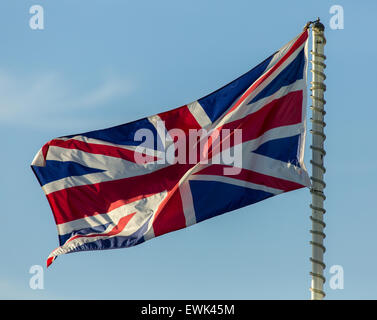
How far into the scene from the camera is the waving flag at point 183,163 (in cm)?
2523

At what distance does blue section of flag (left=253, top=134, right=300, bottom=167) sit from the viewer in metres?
25.1

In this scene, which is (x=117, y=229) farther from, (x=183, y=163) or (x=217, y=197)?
(x=217, y=197)

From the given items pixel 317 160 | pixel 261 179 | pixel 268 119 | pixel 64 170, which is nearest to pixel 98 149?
pixel 64 170

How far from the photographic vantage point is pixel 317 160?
24.0 metres

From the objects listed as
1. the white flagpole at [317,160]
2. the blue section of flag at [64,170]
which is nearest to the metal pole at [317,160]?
the white flagpole at [317,160]

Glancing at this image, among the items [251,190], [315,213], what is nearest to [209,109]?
[251,190]

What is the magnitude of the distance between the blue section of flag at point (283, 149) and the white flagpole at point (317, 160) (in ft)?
3.27

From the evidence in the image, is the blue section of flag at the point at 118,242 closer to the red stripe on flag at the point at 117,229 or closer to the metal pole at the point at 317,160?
the red stripe on flag at the point at 117,229

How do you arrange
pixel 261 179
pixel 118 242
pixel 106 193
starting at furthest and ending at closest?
pixel 106 193 → pixel 118 242 → pixel 261 179

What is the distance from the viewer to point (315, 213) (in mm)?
23594

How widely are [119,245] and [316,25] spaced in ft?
23.6

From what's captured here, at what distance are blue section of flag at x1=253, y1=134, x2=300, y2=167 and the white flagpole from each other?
100 cm

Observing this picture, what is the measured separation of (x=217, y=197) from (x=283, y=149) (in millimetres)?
1959
